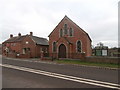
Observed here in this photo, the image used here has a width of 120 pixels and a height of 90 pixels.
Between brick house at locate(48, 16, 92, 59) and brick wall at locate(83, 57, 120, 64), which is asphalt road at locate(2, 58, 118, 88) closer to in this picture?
brick wall at locate(83, 57, 120, 64)

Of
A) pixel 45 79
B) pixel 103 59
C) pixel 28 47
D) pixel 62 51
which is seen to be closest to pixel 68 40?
pixel 62 51

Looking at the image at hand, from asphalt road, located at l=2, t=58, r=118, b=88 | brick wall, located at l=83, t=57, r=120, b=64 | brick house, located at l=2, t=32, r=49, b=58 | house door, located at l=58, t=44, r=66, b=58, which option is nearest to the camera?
asphalt road, located at l=2, t=58, r=118, b=88

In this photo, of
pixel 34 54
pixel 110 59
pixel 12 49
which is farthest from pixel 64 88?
pixel 12 49

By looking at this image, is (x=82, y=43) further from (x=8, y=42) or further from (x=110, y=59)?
(x=8, y=42)

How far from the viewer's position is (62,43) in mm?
27719

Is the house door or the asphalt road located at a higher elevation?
the house door

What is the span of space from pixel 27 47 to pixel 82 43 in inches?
672

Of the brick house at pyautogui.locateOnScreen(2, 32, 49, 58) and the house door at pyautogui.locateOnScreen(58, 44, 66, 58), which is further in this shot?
the brick house at pyautogui.locateOnScreen(2, 32, 49, 58)

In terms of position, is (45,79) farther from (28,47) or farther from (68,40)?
(28,47)

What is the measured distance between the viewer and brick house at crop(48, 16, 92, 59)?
26.7 m

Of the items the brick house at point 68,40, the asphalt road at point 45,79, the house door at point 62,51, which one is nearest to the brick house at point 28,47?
the brick house at point 68,40

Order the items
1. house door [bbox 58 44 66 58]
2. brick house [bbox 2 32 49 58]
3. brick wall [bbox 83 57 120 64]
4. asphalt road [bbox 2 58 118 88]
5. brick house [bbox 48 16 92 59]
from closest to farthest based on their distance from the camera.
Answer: asphalt road [bbox 2 58 118 88], brick wall [bbox 83 57 120 64], brick house [bbox 48 16 92 59], house door [bbox 58 44 66 58], brick house [bbox 2 32 49 58]

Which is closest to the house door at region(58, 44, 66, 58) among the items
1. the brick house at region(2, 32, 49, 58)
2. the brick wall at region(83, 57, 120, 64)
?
the brick wall at region(83, 57, 120, 64)

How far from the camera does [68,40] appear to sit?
28000 mm
